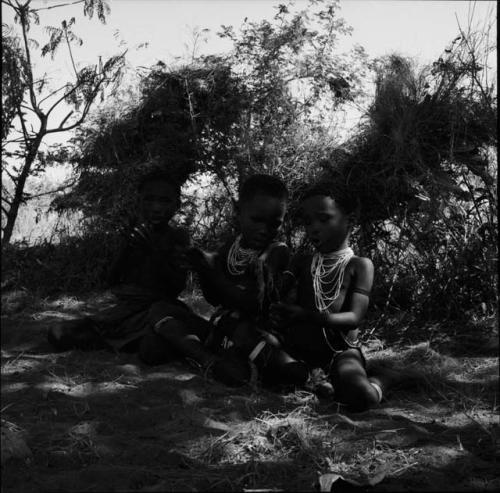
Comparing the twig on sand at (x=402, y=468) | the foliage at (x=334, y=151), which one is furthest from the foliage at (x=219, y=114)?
→ the twig on sand at (x=402, y=468)

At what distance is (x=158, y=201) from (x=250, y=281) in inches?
39.0

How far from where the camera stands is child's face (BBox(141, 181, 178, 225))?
4.62m

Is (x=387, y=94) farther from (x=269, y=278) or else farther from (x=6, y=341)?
(x=6, y=341)

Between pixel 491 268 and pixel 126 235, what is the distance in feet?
9.40

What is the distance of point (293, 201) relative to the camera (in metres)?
5.48

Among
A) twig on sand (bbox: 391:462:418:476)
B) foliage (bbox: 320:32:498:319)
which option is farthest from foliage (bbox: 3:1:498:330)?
twig on sand (bbox: 391:462:418:476)

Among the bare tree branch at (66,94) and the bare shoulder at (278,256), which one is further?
the bare tree branch at (66,94)

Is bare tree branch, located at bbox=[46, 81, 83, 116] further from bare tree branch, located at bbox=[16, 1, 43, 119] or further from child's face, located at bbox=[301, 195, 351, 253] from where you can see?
child's face, located at bbox=[301, 195, 351, 253]

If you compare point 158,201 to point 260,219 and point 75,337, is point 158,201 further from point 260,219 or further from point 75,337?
point 75,337

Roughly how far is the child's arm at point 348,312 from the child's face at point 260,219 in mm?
579

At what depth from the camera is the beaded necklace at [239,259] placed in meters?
4.18

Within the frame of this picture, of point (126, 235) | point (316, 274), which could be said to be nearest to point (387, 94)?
point (316, 274)

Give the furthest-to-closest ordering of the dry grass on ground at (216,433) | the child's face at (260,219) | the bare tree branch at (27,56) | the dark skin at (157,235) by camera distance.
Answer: the bare tree branch at (27,56)
the dark skin at (157,235)
the child's face at (260,219)
the dry grass on ground at (216,433)

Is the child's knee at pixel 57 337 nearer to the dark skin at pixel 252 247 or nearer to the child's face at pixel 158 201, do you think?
the child's face at pixel 158 201
